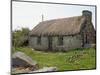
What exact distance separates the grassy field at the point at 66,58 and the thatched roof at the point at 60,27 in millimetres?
229

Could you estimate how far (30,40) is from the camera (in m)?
2.53

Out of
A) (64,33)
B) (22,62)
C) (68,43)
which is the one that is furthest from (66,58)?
(22,62)

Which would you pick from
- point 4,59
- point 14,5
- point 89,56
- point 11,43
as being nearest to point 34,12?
point 14,5

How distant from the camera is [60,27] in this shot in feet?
8.80

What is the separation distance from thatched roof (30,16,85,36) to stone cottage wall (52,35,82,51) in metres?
0.06

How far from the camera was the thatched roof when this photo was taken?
2.58 meters

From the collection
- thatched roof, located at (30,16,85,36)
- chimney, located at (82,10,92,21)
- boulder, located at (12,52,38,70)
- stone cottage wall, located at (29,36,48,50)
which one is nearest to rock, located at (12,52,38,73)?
boulder, located at (12,52,38,70)

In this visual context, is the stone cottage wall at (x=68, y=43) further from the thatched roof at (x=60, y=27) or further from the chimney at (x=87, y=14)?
the chimney at (x=87, y=14)

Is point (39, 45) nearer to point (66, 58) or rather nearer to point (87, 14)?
point (66, 58)

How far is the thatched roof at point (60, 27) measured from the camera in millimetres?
2580

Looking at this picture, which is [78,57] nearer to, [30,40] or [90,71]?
[90,71]

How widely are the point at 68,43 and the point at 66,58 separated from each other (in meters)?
0.18

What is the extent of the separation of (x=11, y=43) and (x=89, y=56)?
3.26ft

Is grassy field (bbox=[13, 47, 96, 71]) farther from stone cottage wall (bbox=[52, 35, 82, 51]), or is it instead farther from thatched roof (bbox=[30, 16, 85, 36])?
thatched roof (bbox=[30, 16, 85, 36])
